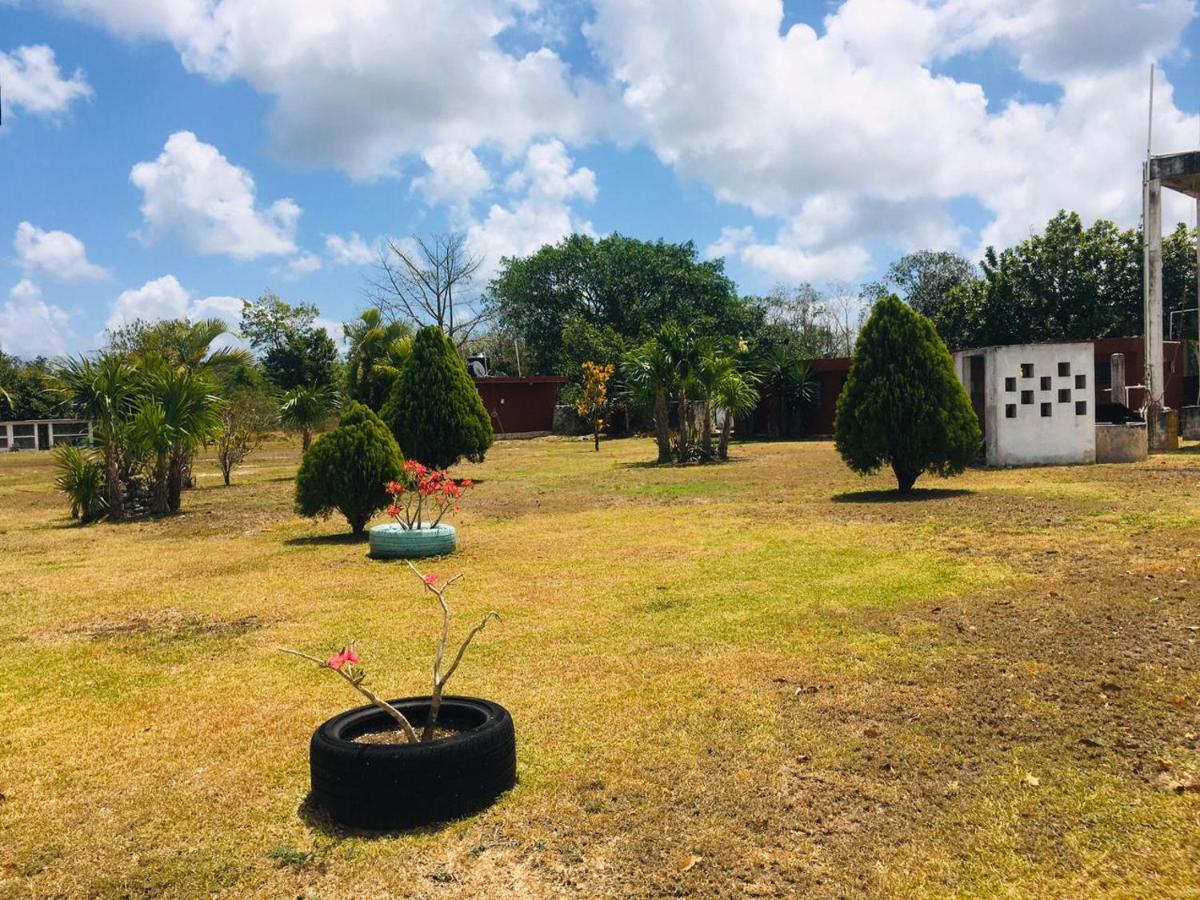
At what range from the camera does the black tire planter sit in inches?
137

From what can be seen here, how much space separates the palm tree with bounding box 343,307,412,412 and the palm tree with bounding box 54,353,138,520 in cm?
933

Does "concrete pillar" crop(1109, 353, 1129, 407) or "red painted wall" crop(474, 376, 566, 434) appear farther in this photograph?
"red painted wall" crop(474, 376, 566, 434)

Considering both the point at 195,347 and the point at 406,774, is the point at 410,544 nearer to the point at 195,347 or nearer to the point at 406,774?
the point at 406,774

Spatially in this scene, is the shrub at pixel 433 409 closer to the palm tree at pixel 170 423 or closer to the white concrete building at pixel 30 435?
the palm tree at pixel 170 423

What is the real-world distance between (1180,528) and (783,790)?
7.39 m

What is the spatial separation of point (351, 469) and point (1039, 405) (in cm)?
1268

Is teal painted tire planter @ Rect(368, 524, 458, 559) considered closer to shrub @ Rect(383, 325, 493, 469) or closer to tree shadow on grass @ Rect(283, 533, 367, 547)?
tree shadow on grass @ Rect(283, 533, 367, 547)

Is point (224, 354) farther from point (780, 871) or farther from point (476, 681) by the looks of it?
point (780, 871)

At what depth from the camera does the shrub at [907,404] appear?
13078 millimetres

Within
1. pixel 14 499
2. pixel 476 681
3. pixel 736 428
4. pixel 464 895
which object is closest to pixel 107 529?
pixel 14 499

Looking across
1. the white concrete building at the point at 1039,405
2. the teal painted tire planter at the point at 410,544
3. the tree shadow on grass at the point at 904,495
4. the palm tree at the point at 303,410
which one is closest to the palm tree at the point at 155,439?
the teal painted tire planter at the point at 410,544

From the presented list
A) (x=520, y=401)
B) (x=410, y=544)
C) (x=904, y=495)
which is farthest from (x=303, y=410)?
(x=520, y=401)

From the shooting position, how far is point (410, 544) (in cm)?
973

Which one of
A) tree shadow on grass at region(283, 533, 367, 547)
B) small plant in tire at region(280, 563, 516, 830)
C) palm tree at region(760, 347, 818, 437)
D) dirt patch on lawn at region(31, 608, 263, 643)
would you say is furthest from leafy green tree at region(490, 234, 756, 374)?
small plant in tire at region(280, 563, 516, 830)
